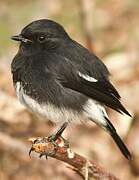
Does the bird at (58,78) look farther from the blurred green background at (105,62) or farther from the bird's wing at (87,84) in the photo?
the blurred green background at (105,62)

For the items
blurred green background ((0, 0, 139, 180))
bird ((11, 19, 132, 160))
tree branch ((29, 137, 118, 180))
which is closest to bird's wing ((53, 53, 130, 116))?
bird ((11, 19, 132, 160))

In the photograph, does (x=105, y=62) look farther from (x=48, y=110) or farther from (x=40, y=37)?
(x=48, y=110)

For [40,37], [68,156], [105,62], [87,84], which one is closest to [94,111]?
[87,84]

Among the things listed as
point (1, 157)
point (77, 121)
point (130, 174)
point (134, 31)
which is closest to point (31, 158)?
point (1, 157)

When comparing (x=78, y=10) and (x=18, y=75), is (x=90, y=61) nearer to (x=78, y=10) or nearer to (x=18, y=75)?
(x=18, y=75)

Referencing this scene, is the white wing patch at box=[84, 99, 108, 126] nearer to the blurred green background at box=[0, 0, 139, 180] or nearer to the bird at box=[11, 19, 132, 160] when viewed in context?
the bird at box=[11, 19, 132, 160]

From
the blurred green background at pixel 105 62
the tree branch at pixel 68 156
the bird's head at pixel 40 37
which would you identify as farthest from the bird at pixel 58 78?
the blurred green background at pixel 105 62
